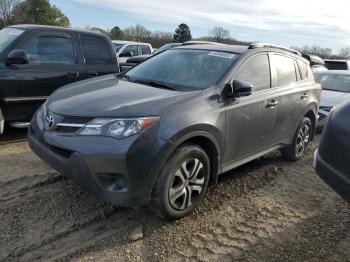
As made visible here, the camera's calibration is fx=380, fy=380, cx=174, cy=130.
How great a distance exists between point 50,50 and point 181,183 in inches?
143

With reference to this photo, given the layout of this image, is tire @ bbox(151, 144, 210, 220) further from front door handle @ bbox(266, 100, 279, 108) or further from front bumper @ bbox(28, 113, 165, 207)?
front door handle @ bbox(266, 100, 279, 108)

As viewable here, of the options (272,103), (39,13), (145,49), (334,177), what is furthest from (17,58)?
(39,13)

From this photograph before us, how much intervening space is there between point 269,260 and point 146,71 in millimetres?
2604

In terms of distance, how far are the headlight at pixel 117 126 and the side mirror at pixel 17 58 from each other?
8.97 feet

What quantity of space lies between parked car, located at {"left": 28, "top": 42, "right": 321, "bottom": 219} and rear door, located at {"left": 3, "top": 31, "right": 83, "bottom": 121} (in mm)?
1572

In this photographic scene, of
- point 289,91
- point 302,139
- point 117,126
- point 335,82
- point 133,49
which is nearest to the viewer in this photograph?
point 117,126

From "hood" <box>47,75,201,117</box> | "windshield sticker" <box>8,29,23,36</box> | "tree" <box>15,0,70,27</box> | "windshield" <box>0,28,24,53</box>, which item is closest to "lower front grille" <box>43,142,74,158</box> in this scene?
"hood" <box>47,75,201,117</box>

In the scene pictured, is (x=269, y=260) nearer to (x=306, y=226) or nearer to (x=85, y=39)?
(x=306, y=226)

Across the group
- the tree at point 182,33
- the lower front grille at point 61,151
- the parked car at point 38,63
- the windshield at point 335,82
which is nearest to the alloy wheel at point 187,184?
the lower front grille at point 61,151

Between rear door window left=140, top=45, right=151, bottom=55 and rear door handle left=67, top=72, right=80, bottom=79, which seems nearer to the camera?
rear door handle left=67, top=72, right=80, bottom=79

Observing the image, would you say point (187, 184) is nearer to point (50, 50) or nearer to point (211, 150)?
point (211, 150)

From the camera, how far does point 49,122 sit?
3.62 metres

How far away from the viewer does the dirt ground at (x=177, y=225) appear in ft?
10.5

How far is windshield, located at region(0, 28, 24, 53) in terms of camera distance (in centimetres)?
572
